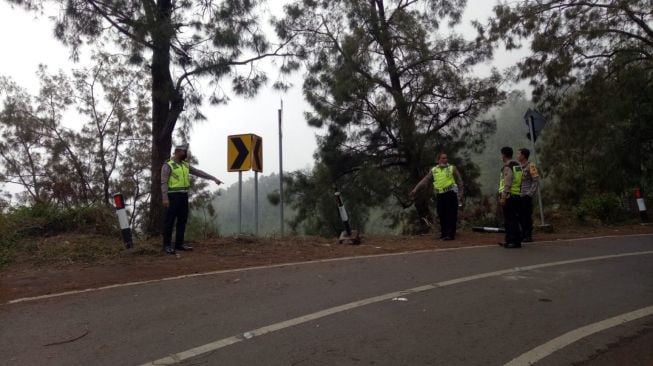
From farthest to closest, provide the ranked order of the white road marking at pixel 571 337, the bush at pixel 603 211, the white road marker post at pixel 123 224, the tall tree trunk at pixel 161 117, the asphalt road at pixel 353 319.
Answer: the bush at pixel 603 211 < the tall tree trunk at pixel 161 117 < the white road marker post at pixel 123 224 < the asphalt road at pixel 353 319 < the white road marking at pixel 571 337

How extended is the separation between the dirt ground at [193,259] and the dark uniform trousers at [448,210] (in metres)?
0.29

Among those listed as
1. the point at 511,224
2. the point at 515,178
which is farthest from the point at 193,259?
the point at 515,178

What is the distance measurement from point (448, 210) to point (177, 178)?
210 inches

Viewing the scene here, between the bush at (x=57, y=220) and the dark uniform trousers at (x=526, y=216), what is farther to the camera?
the dark uniform trousers at (x=526, y=216)

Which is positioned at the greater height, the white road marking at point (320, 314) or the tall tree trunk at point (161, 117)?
the tall tree trunk at point (161, 117)

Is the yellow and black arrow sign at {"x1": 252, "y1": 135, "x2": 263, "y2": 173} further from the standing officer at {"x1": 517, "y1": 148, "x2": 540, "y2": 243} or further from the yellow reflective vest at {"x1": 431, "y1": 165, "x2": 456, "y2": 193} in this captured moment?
the standing officer at {"x1": 517, "y1": 148, "x2": 540, "y2": 243}

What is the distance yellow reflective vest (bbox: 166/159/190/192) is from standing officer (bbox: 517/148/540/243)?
6041mm

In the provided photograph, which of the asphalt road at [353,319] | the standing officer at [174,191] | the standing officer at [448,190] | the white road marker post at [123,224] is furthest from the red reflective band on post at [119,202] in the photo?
the standing officer at [448,190]

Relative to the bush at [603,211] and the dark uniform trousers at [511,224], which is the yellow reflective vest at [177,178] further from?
the bush at [603,211]

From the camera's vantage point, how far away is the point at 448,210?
989 cm

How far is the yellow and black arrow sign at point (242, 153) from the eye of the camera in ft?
29.9

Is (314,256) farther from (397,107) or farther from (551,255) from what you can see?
(397,107)

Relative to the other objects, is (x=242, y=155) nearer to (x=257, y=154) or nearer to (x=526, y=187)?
(x=257, y=154)

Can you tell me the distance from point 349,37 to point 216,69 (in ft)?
29.0
